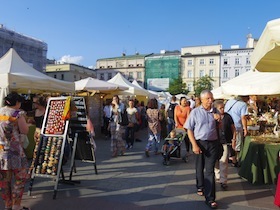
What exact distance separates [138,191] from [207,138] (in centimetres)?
162

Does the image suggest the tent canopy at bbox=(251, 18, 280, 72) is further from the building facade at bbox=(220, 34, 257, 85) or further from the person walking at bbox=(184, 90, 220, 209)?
the building facade at bbox=(220, 34, 257, 85)

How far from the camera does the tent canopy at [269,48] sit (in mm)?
2645

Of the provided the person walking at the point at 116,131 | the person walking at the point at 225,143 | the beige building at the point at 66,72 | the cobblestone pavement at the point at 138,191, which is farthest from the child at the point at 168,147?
the beige building at the point at 66,72

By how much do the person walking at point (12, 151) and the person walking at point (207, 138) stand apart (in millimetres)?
2483

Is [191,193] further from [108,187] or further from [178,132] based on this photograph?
[178,132]

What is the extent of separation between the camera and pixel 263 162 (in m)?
5.12

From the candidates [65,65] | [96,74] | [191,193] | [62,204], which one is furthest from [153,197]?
[96,74]

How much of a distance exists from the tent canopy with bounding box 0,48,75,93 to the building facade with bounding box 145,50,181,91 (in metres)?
61.5

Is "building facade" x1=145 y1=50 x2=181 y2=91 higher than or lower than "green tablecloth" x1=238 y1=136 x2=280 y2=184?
higher

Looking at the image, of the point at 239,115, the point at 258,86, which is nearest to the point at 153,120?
the point at 239,115

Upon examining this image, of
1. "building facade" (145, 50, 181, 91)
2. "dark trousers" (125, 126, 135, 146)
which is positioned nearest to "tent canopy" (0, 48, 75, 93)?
"dark trousers" (125, 126, 135, 146)

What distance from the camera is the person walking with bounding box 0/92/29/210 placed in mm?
3570

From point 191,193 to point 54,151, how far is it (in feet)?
8.14

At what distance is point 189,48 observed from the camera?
69.4 meters
